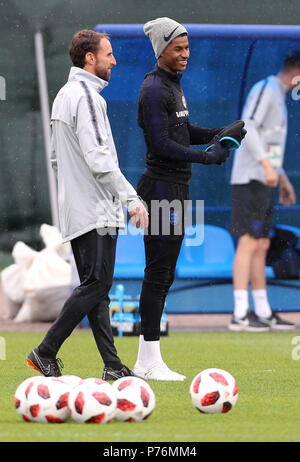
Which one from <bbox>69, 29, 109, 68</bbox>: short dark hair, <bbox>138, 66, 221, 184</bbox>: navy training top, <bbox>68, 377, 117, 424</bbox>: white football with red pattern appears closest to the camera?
<bbox>68, 377, 117, 424</bbox>: white football with red pattern

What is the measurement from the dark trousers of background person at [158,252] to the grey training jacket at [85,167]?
0.44 metres

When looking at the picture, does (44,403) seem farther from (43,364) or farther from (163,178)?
(163,178)

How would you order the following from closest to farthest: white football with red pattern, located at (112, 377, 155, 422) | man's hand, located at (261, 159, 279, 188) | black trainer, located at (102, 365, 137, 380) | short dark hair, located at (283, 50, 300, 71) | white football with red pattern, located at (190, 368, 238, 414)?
white football with red pattern, located at (112, 377, 155, 422), white football with red pattern, located at (190, 368, 238, 414), black trainer, located at (102, 365, 137, 380), man's hand, located at (261, 159, 279, 188), short dark hair, located at (283, 50, 300, 71)

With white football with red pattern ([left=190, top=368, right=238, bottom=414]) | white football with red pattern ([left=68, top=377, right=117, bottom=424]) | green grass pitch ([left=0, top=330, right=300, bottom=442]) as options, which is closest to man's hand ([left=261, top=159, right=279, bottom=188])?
green grass pitch ([left=0, top=330, right=300, bottom=442])

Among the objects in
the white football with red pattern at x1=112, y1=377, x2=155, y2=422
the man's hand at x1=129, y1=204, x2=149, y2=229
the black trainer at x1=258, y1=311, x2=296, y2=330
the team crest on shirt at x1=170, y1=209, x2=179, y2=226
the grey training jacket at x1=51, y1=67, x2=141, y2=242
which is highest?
Result: the grey training jacket at x1=51, y1=67, x2=141, y2=242

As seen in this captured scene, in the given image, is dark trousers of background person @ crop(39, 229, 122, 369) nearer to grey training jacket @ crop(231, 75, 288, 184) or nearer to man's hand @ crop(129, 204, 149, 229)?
man's hand @ crop(129, 204, 149, 229)

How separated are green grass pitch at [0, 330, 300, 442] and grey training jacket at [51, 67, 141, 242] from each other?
862 mm

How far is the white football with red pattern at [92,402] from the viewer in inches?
156

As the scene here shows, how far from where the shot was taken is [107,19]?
10289 mm

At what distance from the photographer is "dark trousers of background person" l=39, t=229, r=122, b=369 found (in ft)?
16.5

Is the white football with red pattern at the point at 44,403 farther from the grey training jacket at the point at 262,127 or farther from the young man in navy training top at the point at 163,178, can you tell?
the grey training jacket at the point at 262,127

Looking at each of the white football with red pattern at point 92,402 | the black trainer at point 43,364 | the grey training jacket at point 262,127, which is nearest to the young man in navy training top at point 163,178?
the black trainer at point 43,364

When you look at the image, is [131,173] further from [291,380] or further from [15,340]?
[291,380]

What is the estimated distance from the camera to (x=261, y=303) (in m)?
8.85
